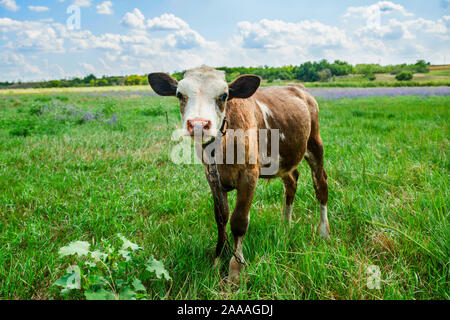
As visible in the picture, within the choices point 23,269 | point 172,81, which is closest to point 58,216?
point 23,269

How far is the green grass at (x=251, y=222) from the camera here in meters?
2.47

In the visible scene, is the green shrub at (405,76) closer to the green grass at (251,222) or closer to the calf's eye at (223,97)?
the green grass at (251,222)

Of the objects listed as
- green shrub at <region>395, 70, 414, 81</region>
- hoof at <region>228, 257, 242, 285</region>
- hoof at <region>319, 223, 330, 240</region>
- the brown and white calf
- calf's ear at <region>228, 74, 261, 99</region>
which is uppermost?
green shrub at <region>395, 70, 414, 81</region>

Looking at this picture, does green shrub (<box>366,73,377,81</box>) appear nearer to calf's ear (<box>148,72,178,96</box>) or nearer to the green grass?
the green grass

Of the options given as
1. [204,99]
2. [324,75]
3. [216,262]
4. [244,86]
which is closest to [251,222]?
[216,262]

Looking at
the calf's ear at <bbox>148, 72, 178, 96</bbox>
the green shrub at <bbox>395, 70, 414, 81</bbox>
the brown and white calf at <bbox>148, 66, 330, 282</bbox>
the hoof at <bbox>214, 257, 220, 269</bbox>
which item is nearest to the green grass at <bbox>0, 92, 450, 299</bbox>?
the hoof at <bbox>214, 257, 220, 269</bbox>

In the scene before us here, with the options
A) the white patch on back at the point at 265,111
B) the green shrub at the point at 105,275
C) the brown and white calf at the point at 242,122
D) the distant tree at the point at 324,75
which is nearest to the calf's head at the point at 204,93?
the brown and white calf at the point at 242,122

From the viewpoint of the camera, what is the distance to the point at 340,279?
2369 millimetres

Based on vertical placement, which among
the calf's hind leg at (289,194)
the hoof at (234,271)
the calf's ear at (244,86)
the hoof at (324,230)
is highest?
the calf's ear at (244,86)

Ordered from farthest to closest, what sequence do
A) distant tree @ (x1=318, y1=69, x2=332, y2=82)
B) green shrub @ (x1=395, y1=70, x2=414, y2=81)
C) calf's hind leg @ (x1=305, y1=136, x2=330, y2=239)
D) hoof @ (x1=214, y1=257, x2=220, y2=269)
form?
distant tree @ (x1=318, y1=69, x2=332, y2=82), green shrub @ (x1=395, y1=70, x2=414, y2=81), calf's hind leg @ (x1=305, y1=136, x2=330, y2=239), hoof @ (x1=214, y1=257, x2=220, y2=269)

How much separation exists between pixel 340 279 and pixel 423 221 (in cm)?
126

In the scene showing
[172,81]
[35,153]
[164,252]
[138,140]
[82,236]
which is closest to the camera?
[172,81]

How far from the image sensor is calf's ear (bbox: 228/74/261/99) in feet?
8.66

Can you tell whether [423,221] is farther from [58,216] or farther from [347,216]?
[58,216]
